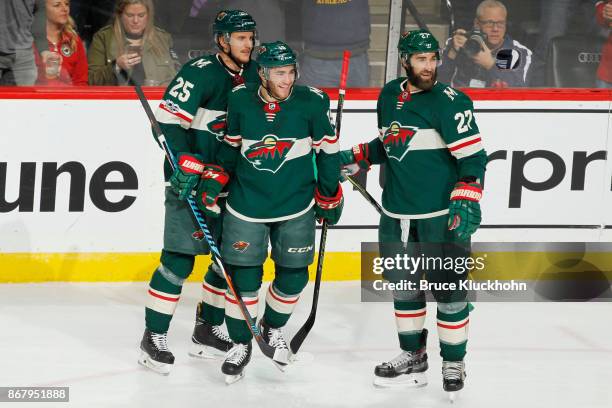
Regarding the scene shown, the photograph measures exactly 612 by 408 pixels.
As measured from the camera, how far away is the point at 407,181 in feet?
12.6

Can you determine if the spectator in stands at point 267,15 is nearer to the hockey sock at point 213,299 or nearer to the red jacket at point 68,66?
the red jacket at point 68,66

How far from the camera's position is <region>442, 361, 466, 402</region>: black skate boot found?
3.83 m

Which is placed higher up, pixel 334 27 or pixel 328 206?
pixel 334 27

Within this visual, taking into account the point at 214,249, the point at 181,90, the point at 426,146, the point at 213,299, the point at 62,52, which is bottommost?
the point at 213,299

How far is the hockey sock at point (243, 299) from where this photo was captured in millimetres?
3941

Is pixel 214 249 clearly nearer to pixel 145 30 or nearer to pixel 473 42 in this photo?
pixel 145 30

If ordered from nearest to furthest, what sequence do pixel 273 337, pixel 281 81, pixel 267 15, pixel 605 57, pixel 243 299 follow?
pixel 281 81 → pixel 243 299 → pixel 273 337 → pixel 267 15 → pixel 605 57

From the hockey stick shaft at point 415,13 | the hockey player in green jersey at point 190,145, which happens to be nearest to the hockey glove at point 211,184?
the hockey player in green jersey at point 190,145

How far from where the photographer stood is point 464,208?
3641mm

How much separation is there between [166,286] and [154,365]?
0.29 metres

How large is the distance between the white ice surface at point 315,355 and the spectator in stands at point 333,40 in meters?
1.00

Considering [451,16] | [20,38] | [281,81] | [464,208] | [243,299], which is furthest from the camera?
[451,16]

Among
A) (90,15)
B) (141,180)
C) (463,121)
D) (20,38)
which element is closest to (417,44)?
(463,121)

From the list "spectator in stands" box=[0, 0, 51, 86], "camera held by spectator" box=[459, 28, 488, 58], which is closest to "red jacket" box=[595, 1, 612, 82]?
"camera held by spectator" box=[459, 28, 488, 58]
